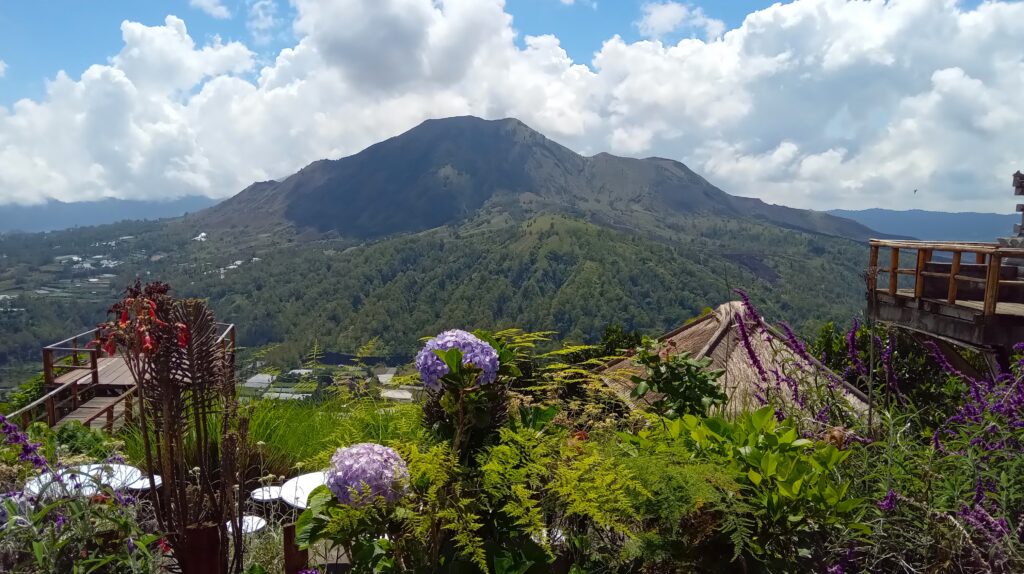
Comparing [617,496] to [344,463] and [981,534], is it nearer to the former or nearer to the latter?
[344,463]

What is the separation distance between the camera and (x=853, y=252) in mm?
178875

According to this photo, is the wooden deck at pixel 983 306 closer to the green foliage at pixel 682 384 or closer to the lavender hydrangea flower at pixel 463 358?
the green foliage at pixel 682 384

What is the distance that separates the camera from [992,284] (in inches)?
269

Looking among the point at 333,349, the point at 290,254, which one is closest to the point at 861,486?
the point at 333,349

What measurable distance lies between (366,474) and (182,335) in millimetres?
722

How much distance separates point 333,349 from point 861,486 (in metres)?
117

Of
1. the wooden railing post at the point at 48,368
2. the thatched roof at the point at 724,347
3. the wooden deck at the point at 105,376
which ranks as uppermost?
the thatched roof at the point at 724,347

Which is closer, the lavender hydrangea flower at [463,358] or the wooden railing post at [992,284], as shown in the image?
the lavender hydrangea flower at [463,358]

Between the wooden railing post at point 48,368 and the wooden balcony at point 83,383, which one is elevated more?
the wooden railing post at point 48,368

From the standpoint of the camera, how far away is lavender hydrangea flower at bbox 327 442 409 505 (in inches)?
65.4

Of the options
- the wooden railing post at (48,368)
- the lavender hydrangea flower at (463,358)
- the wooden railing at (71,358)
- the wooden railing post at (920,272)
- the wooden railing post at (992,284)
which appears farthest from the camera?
the wooden railing post at (48,368)

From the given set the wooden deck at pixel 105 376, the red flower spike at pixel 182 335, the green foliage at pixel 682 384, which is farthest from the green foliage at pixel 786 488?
the wooden deck at pixel 105 376

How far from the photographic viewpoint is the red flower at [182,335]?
74.2 inches

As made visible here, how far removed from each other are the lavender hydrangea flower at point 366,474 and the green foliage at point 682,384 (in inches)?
49.9
